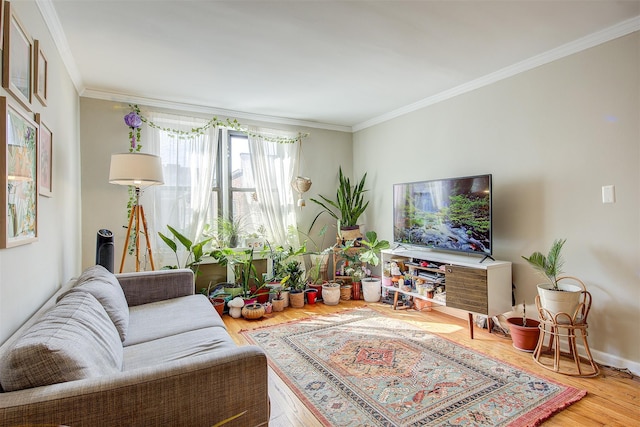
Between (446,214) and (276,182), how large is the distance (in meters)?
2.20

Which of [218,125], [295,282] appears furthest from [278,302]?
[218,125]

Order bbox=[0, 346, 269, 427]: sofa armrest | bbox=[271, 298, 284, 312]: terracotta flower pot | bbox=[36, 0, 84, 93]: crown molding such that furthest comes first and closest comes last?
bbox=[271, 298, 284, 312]: terracotta flower pot, bbox=[36, 0, 84, 93]: crown molding, bbox=[0, 346, 269, 427]: sofa armrest

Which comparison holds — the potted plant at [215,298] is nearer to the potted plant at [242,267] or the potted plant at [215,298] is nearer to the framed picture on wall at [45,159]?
the potted plant at [242,267]

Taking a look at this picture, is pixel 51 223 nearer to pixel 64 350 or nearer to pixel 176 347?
pixel 176 347

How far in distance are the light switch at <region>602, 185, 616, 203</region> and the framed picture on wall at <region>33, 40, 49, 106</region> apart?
12.1 ft

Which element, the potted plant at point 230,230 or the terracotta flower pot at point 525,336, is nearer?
the terracotta flower pot at point 525,336

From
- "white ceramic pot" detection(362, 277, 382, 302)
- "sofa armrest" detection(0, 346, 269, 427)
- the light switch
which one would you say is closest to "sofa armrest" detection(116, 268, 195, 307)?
"sofa armrest" detection(0, 346, 269, 427)

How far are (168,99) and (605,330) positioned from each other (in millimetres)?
4578

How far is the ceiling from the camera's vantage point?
6.93 feet

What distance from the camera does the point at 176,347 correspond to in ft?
5.96

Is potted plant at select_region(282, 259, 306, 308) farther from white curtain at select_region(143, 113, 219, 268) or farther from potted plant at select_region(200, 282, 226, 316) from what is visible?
white curtain at select_region(143, 113, 219, 268)

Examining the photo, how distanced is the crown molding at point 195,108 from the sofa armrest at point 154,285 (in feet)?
6.68

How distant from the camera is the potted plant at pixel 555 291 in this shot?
238cm

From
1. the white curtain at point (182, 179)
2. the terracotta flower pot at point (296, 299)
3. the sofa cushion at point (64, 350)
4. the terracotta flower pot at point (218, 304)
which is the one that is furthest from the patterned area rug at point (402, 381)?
the white curtain at point (182, 179)
